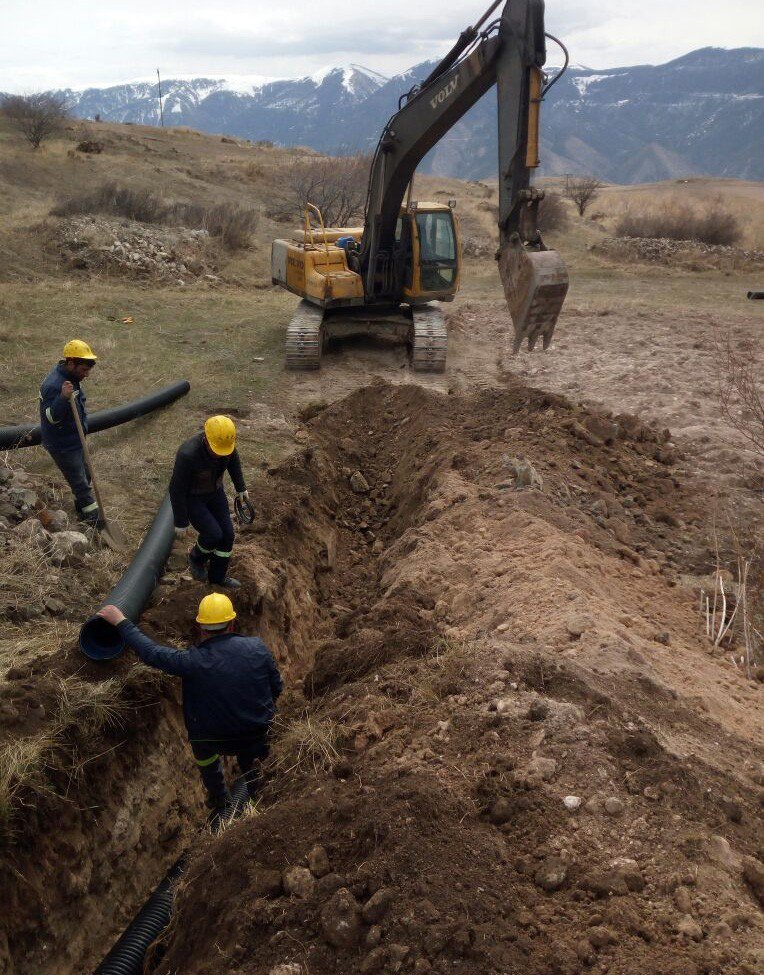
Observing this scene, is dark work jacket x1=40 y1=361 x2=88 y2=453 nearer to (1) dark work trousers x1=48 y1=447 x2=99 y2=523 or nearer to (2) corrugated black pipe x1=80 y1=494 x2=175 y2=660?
(1) dark work trousers x1=48 y1=447 x2=99 y2=523

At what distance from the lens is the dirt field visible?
3.41m

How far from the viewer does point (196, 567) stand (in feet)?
21.3

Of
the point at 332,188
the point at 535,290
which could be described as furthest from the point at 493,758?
the point at 332,188

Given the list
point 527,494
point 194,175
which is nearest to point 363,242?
point 527,494

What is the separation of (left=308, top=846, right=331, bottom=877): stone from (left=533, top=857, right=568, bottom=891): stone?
1.00 meters

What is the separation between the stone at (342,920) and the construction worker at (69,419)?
4716 millimetres

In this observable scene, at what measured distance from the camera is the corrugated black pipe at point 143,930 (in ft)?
14.1

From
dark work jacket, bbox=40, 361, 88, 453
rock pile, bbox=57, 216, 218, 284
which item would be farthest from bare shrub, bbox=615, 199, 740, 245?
dark work jacket, bbox=40, 361, 88, 453

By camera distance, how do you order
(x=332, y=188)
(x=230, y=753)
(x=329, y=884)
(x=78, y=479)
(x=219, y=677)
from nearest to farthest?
(x=329, y=884)
(x=219, y=677)
(x=230, y=753)
(x=78, y=479)
(x=332, y=188)

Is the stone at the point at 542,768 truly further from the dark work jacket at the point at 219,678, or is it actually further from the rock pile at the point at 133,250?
the rock pile at the point at 133,250

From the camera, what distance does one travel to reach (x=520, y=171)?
7.46 meters

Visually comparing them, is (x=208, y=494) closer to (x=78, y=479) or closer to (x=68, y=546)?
(x=68, y=546)

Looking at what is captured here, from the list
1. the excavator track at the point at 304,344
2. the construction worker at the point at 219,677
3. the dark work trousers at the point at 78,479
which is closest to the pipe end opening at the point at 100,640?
the construction worker at the point at 219,677

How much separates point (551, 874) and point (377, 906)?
0.81 metres
